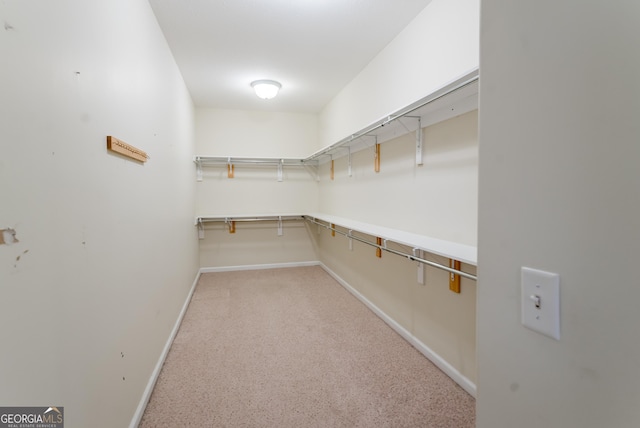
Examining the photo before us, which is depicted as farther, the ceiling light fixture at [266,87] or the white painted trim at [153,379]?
the ceiling light fixture at [266,87]

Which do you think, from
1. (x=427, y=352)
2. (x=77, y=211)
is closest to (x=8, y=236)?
(x=77, y=211)

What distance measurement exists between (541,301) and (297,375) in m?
1.76

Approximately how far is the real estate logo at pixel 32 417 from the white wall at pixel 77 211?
0.02 m

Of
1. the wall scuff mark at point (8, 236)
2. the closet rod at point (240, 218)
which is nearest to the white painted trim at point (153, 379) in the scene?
the wall scuff mark at point (8, 236)

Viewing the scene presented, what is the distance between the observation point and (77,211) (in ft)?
3.32

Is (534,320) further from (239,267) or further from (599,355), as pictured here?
(239,267)

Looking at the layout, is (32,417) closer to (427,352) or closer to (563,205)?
(563,205)

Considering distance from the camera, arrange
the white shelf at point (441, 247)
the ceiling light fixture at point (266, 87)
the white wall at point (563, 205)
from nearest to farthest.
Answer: the white wall at point (563, 205) < the white shelf at point (441, 247) < the ceiling light fixture at point (266, 87)

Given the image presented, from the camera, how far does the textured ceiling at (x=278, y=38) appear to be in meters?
2.05

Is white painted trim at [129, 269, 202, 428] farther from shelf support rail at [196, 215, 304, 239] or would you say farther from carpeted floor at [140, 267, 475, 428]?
shelf support rail at [196, 215, 304, 239]

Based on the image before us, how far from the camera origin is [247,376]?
1.92 meters

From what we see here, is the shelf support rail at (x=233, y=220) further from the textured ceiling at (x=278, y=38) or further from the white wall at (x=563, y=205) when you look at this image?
the white wall at (x=563, y=205)

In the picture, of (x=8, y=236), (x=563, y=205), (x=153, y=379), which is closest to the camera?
(x=563, y=205)

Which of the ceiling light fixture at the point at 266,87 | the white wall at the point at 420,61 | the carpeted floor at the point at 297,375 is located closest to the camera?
the carpeted floor at the point at 297,375
